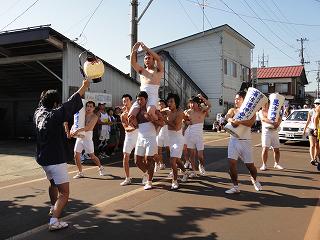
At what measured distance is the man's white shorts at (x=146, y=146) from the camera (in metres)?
7.68

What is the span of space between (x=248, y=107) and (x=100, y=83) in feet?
35.5

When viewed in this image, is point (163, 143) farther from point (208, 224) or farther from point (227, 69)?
point (227, 69)

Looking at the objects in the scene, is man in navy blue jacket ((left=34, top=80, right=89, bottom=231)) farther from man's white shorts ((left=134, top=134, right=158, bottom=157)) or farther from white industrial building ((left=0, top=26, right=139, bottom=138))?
white industrial building ((left=0, top=26, right=139, bottom=138))

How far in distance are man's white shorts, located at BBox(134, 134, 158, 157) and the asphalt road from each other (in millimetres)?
732

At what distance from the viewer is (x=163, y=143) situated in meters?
10.2

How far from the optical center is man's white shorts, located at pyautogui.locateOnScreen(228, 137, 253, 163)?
7.46m

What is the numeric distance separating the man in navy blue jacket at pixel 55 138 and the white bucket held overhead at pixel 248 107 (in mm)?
3115

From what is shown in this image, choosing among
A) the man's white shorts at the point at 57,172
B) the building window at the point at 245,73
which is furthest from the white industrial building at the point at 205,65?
the man's white shorts at the point at 57,172

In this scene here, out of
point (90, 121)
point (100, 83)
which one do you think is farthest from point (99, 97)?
point (90, 121)

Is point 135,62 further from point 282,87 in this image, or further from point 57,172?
point 282,87

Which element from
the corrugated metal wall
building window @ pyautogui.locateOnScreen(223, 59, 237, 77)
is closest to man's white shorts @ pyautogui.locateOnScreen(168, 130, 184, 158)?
the corrugated metal wall

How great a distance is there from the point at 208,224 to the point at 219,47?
26.9m

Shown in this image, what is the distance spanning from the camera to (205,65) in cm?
3175

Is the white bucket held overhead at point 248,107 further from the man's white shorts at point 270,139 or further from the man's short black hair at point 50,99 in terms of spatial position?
the man's short black hair at point 50,99
